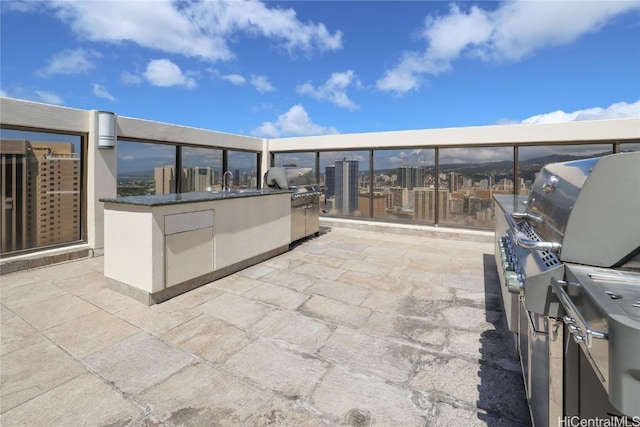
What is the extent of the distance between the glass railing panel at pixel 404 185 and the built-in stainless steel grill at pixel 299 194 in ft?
6.44

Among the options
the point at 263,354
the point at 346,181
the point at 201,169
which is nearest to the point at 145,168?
the point at 201,169

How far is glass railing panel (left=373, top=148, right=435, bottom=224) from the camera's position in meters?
7.47

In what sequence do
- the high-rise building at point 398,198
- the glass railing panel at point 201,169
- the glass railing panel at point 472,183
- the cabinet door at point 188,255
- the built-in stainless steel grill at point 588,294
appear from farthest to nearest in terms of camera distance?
the high-rise building at point 398,198 → the glass railing panel at point 201,169 → the glass railing panel at point 472,183 → the cabinet door at point 188,255 → the built-in stainless steel grill at point 588,294

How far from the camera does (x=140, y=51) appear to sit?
27.5ft

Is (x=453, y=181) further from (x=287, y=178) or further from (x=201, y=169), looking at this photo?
(x=201, y=169)

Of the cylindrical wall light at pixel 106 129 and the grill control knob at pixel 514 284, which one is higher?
the cylindrical wall light at pixel 106 129

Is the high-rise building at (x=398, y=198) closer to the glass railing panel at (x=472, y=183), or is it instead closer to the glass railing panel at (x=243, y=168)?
the glass railing panel at (x=472, y=183)

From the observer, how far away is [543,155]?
638cm

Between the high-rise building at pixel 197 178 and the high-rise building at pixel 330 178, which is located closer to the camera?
the high-rise building at pixel 197 178

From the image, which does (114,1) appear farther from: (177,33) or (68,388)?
(68,388)

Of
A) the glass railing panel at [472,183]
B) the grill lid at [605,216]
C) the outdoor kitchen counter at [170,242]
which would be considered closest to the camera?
the grill lid at [605,216]

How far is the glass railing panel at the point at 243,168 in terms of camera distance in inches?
330

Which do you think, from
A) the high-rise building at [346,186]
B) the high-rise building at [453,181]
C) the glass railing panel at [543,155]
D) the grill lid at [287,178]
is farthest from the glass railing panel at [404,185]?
the grill lid at [287,178]

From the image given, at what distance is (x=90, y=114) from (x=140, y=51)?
448 cm
